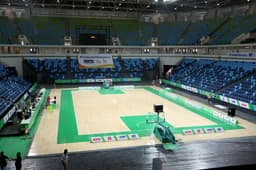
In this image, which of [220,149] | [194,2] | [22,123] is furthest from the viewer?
[194,2]

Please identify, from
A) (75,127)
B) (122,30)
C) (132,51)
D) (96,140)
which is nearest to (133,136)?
(96,140)

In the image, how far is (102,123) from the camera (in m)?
15.6

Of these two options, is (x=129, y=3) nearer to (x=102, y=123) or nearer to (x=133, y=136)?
(x=102, y=123)

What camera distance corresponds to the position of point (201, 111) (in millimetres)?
18844

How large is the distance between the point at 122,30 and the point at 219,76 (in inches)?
805

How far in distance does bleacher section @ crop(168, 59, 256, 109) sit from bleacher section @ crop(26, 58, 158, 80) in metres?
4.81

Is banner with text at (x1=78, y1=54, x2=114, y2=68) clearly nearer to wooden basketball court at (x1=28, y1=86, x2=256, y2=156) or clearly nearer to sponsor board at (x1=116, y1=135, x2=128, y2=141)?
wooden basketball court at (x1=28, y1=86, x2=256, y2=156)

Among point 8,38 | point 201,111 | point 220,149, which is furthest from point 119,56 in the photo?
point 220,149

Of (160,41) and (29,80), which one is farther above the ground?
(160,41)

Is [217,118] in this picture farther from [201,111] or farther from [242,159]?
[242,159]

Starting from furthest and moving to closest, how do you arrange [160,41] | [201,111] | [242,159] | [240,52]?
[160,41], [240,52], [201,111], [242,159]

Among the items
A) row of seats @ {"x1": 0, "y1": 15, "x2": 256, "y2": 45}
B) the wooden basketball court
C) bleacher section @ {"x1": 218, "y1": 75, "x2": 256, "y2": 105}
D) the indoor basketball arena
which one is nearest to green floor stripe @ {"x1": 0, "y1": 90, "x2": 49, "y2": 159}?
the indoor basketball arena

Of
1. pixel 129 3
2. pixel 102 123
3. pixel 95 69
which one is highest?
pixel 129 3

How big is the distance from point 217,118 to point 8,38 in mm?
29161
